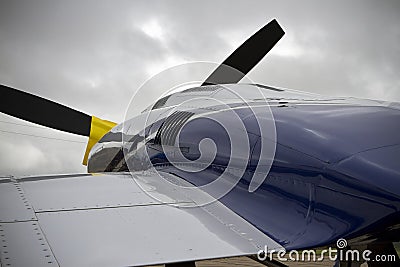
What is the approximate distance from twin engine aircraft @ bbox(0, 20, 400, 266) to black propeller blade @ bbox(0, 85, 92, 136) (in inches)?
157

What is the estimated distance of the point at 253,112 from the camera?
3391 millimetres

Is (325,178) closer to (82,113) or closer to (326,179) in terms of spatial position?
(326,179)

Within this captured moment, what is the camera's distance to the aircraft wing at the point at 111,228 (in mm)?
2119

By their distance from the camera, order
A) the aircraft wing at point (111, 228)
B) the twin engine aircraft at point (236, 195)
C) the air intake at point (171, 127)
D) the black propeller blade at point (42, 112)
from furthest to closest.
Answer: the black propeller blade at point (42, 112)
the air intake at point (171, 127)
the twin engine aircraft at point (236, 195)
the aircraft wing at point (111, 228)

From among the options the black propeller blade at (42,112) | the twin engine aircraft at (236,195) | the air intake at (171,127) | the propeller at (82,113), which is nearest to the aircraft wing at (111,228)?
the twin engine aircraft at (236,195)

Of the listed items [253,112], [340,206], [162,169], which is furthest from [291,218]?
[162,169]

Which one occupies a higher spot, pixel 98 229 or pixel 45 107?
pixel 45 107

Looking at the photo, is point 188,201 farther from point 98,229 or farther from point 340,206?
point 340,206

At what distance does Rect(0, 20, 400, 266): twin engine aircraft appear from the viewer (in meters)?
2.25

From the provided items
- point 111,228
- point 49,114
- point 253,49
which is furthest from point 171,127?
point 253,49

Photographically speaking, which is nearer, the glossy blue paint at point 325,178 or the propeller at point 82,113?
the glossy blue paint at point 325,178

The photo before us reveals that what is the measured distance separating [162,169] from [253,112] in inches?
53.5

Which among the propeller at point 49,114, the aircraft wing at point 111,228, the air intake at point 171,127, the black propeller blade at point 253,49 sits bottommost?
the aircraft wing at point 111,228

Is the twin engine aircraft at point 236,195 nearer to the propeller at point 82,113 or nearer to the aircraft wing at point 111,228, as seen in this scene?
the aircraft wing at point 111,228
